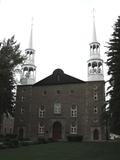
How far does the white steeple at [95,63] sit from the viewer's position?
5047cm

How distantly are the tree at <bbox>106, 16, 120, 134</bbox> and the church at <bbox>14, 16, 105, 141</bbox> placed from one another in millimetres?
19976

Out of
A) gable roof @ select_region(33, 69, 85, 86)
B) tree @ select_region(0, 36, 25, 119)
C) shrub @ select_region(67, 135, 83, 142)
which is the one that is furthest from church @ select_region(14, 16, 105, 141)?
tree @ select_region(0, 36, 25, 119)

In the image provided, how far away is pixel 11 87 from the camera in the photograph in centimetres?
4259

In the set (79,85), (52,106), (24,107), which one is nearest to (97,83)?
(79,85)

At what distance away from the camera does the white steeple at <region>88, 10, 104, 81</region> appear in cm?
5047

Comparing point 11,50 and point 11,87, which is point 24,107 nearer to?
point 11,87

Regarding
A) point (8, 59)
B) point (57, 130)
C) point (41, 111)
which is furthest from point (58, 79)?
point (8, 59)

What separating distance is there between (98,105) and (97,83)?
4.25 m

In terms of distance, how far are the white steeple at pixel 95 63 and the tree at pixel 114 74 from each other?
854 inches

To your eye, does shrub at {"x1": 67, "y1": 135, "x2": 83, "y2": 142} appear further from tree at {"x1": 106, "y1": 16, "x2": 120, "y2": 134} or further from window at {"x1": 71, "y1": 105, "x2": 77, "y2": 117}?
tree at {"x1": 106, "y1": 16, "x2": 120, "y2": 134}

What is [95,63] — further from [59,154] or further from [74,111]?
[59,154]

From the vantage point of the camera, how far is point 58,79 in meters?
52.8

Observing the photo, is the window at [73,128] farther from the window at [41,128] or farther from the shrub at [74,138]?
the window at [41,128]

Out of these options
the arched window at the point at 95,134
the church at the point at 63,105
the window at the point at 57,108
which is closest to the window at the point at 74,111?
the church at the point at 63,105
